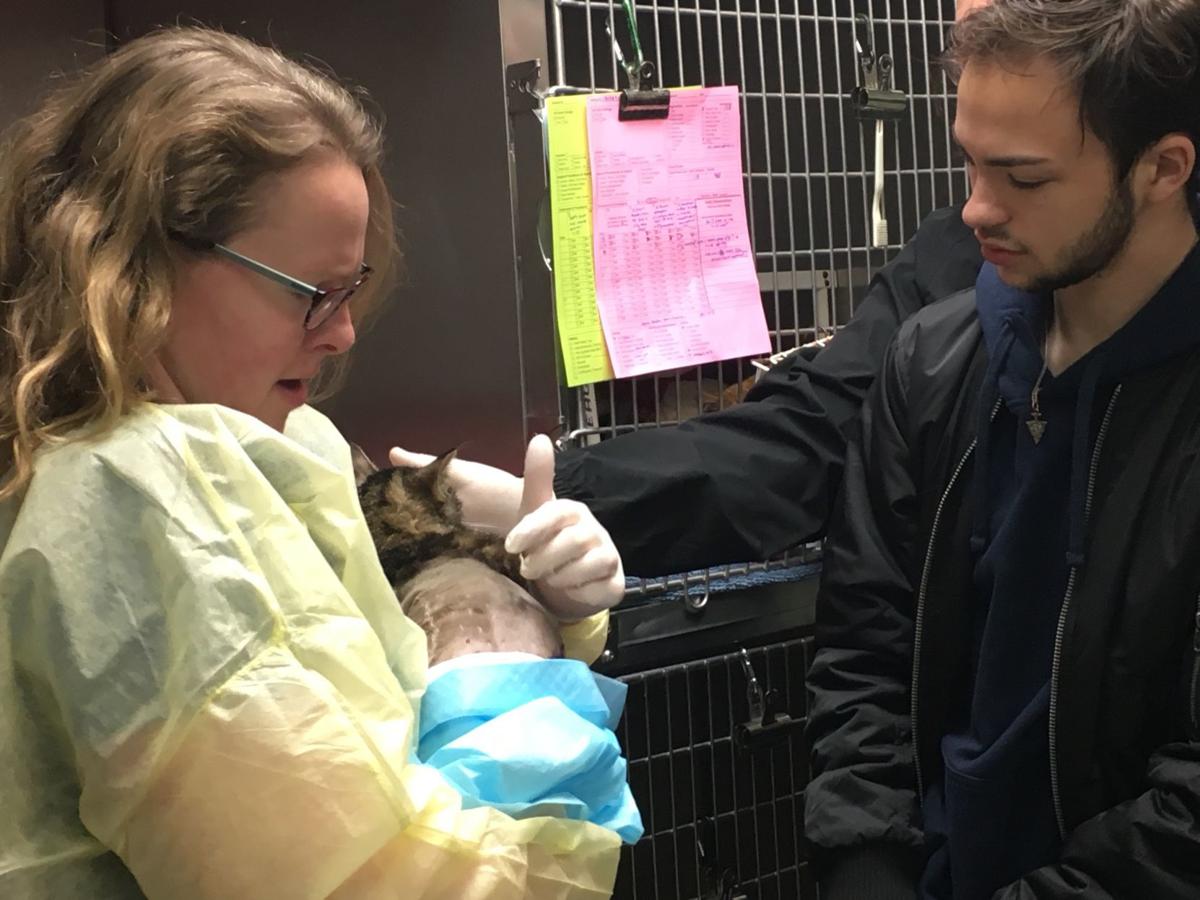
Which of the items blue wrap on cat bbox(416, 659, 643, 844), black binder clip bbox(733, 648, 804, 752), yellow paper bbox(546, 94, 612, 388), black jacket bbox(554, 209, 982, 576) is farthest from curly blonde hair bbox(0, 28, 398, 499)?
black binder clip bbox(733, 648, 804, 752)

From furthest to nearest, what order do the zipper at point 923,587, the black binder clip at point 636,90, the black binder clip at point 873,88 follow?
the black binder clip at point 873,88 → the black binder clip at point 636,90 → the zipper at point 923,587

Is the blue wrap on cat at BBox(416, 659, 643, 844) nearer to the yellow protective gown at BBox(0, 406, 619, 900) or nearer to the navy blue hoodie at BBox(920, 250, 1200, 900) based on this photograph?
the yellow protective gown at BBox(0, 406, 619, 900)

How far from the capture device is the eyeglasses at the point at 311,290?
771mm

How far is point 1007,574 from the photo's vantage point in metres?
1.12

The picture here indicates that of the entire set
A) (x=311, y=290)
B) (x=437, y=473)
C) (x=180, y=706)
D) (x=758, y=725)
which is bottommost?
(x=758, y=725)

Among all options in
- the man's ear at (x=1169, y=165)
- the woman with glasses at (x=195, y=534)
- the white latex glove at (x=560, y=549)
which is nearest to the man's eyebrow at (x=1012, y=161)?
the man's ear at (x=1169, y=165)

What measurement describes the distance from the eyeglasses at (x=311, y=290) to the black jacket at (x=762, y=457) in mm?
455

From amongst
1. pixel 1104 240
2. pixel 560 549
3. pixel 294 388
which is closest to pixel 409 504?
pixel 560 549

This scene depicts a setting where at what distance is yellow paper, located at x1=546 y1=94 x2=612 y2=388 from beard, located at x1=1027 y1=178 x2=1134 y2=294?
0.49m

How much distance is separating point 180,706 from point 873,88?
4.13 feet

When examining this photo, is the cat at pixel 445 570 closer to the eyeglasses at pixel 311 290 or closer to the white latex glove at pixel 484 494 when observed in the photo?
the white latex glove at pixel 484 494

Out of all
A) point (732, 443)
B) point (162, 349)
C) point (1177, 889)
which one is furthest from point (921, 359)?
point (162, 349)

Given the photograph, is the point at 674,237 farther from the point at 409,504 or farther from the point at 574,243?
the point at 409,504

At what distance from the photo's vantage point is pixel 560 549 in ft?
3.51
